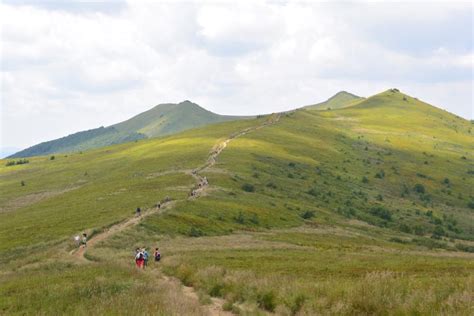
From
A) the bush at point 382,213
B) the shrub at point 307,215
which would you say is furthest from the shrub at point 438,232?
the shrub at point 307,215

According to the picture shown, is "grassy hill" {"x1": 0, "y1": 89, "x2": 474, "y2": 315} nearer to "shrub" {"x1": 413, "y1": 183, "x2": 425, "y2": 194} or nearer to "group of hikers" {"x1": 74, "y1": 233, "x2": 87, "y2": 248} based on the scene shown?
"shrub" {"x1": 413, "y1": 183, "x2": 425, "y2": 194}

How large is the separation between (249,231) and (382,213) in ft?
171

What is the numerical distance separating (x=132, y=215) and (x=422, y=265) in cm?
4325

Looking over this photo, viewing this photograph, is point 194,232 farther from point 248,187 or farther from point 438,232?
point 438,232

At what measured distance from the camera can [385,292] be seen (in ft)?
67.1

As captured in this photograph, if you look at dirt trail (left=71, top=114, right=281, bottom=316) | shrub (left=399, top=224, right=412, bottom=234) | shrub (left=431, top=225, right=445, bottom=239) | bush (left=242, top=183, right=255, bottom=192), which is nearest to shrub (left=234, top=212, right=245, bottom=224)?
dirt trail (left=71, top=114, right=281, bottom=316)

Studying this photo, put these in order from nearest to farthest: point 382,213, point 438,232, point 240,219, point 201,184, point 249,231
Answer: point 249,231, point 240,219, point 201,184, point 438,232, point 382,213

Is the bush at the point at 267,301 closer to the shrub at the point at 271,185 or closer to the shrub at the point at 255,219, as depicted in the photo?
the shrub at the point at 255,219

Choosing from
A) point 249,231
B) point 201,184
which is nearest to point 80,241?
point 249,231

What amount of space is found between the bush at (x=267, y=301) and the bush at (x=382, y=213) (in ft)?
307

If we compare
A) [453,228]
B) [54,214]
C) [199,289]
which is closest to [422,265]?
[199,289]

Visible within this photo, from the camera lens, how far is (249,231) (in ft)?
239

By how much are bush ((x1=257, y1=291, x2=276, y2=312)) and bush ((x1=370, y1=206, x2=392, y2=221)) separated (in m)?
93.6

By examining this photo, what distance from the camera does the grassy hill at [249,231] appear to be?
2231 centimetres
